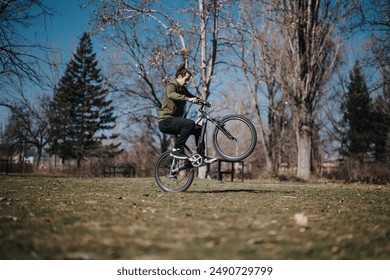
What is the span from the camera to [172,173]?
6.29m

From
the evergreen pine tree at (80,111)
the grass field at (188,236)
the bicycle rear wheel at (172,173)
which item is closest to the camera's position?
the grass field at (188,236)

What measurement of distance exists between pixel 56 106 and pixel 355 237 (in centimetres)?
3769

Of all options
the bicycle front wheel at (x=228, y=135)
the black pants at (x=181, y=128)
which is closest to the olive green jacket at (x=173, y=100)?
the black pants at (x=181, y=128)

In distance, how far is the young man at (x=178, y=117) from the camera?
570cm

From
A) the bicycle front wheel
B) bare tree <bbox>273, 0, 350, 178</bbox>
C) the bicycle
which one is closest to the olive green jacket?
the bicycle

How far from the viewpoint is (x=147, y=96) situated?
22.8 metres

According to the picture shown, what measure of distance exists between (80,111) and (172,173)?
32.9 m

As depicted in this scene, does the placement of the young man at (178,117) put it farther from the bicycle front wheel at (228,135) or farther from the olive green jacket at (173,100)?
the bicycle front wheel at (228,135)

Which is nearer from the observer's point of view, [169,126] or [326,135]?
[169,126]

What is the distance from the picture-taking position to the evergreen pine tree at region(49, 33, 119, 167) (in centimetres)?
3503

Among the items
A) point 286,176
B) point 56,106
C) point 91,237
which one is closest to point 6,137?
point 56,106

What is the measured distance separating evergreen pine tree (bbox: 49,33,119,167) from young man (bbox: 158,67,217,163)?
2961cm

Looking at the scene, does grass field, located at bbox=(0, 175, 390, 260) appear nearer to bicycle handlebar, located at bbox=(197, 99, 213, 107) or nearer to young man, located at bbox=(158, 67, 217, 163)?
young man, located at bbox=(158, 67, 217, 163)
